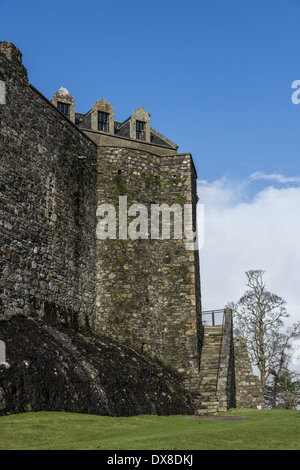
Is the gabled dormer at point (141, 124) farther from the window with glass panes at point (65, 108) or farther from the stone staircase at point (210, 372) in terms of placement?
the stone staircase at point (210, 372)

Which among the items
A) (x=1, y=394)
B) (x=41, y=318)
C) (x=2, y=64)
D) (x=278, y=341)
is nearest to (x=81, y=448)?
(x=1, y=394)

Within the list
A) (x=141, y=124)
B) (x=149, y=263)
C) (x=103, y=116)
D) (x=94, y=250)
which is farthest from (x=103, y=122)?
(x=149, y=263)

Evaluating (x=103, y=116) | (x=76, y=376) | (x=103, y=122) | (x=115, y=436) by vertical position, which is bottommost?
(x=115, y=436)

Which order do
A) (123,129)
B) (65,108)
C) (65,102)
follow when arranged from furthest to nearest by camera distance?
(123,129), (65,108), (65,102)

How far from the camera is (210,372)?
22516 millimetres

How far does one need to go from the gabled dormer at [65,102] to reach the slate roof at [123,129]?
1192 mm

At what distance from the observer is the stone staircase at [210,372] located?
21.3 meters

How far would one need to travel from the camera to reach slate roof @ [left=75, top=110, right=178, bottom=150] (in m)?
30.8

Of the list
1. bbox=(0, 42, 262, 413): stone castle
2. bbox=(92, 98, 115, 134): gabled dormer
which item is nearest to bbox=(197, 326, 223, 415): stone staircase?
bbox=(0, 42, 262, 413): stone castle

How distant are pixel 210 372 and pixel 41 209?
9.10m

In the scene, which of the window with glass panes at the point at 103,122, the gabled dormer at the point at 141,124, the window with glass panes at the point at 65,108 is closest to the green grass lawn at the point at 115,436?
the window with glass panes at the point at 65,108

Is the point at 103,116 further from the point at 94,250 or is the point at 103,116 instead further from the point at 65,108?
the point at 94,250

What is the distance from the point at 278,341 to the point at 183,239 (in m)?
16.3
